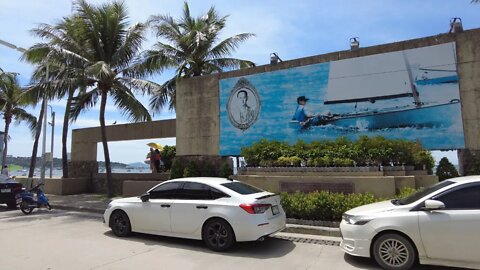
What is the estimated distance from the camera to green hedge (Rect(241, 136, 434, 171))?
10820 mm

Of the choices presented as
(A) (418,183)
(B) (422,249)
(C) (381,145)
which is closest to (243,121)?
(C) (381,145)

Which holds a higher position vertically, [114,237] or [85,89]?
[85,89]

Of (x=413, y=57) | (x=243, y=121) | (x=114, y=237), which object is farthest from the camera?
(x=243, y=121)

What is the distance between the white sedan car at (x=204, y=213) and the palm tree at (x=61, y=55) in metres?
9.78

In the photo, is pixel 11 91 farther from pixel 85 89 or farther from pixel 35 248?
pixel 35 248

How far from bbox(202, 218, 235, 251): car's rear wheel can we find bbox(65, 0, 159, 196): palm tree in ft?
38.3

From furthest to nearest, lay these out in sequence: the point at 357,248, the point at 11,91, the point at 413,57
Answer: the point at 11,91, the point at 413,57, the point at 357,248

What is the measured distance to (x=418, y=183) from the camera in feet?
34.4

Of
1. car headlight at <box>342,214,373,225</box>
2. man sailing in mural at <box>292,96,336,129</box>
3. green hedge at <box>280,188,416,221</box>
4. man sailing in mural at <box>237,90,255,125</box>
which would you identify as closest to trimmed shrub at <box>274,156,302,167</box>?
green hedge at <box>280,188,416,221</box>

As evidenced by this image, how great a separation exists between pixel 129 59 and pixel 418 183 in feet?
46.2

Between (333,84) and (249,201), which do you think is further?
(333,84)

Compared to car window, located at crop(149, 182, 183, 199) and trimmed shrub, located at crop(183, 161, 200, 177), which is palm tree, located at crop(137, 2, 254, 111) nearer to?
trimmed shrub, located at crop(183, 161, 200, 177)

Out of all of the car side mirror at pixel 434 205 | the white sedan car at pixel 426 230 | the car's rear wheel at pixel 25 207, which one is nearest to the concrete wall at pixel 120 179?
the car's rear wheel at pixel 25 207

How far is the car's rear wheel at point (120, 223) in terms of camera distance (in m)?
9.41
